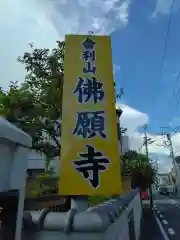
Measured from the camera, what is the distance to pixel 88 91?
467 cm

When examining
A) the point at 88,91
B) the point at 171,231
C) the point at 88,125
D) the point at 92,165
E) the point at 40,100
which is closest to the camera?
the point at 92,165

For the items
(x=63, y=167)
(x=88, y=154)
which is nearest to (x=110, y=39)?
(x=88, y=154)

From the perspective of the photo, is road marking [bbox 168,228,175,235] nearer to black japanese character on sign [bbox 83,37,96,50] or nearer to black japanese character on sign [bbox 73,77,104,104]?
black japanese character on sign [bbox 73,77,104,104]

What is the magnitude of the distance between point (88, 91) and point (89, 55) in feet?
2.71

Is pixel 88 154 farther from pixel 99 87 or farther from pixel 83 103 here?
pixel 99 87

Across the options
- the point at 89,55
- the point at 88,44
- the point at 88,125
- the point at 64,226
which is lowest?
the point at 64,226

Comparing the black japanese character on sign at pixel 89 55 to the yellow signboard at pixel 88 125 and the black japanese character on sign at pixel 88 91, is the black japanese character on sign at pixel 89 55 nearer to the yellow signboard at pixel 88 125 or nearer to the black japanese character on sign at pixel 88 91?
the yellow signboard at pixel 88 125

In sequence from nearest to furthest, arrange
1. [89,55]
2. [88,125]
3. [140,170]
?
[88,125] → [89,55] → [140,170]

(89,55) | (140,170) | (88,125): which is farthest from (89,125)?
(140,170)

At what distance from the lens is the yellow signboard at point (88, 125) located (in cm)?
416

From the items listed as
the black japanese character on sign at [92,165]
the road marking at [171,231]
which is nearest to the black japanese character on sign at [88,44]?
the black japanese character on sign at [92,165]

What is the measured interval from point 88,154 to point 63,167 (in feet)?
1.52

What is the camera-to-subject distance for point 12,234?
2164 mm

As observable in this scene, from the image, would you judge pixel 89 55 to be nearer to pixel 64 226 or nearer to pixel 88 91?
pixel 88 91
